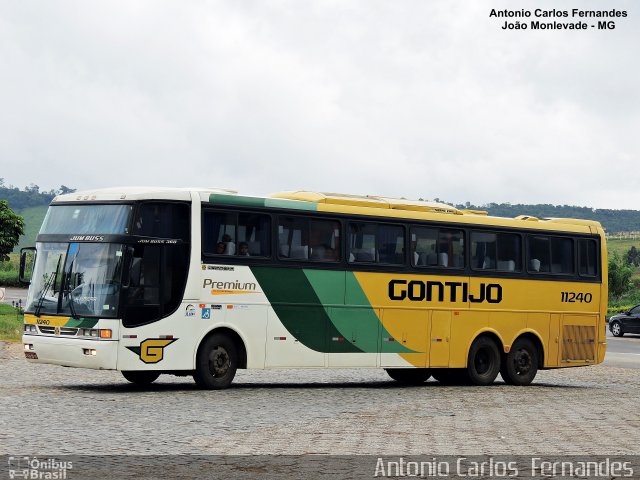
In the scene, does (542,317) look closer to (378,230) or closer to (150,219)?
(378,230)

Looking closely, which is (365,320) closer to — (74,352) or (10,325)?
(74,352)

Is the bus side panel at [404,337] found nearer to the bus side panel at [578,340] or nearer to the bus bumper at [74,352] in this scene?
the bus side panel at [578,340]

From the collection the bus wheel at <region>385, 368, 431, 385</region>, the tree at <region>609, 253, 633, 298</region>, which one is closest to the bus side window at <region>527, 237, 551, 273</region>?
the bus wheel at <region>385, 368, 431, 385</region>

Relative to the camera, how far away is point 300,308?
72.1ft

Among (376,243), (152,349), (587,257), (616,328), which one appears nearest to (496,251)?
(587,257)

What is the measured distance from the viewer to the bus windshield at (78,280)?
64.6 ft

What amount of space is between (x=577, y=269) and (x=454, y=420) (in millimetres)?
11461

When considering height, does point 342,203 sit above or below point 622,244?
below

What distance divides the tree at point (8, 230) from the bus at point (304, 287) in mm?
53360

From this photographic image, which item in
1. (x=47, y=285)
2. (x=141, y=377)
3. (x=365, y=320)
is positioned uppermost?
(x=47, y=285)

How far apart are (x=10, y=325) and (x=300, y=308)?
86.7 ft

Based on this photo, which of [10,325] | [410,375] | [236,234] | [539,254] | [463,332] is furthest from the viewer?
[10,325]

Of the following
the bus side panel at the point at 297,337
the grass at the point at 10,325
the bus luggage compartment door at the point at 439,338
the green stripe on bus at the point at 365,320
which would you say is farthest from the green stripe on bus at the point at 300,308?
the grass at the point at 10,325

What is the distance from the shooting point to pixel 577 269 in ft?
88.5
